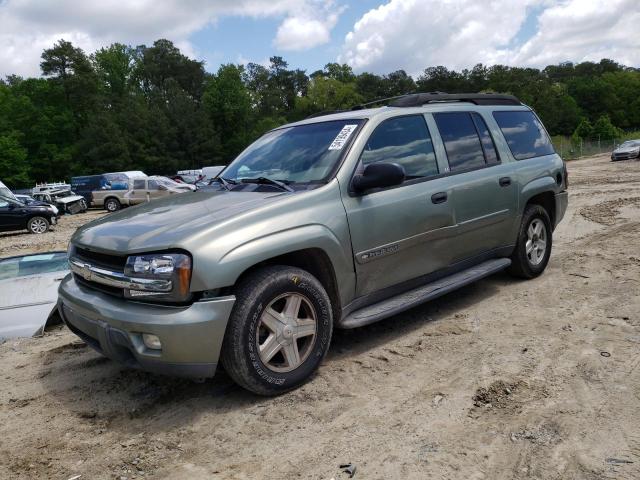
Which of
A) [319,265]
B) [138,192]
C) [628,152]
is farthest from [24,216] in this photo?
[628,152]

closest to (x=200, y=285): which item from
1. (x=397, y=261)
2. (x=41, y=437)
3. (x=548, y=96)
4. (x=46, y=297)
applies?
(x=41, y=437)

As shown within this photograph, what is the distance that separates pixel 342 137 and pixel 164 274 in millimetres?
1796

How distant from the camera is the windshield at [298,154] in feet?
12.8

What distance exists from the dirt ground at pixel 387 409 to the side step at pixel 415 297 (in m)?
0.35

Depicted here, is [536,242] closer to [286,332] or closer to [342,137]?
[342,137]

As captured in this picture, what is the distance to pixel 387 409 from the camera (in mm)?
3109

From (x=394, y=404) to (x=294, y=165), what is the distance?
6.36 feet

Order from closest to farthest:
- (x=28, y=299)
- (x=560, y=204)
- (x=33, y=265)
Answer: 1. (x=28, y=299)
2. (x=560, y=204)
3. (x=33, y=265)

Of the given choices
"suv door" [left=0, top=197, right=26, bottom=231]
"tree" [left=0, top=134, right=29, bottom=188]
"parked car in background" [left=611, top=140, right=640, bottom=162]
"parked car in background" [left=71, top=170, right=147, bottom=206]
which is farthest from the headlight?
"tree" [left=0, top=134, right=29, bottom=188]

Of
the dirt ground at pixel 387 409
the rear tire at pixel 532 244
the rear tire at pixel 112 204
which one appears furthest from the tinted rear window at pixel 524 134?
the rear tire at pixel 112 204

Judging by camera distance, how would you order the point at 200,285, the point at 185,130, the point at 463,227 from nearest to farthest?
the point at 200,285 → the point at 463,227 → the point at 185,130

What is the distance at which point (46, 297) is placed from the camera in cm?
536

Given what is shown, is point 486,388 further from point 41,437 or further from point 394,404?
point 41,437

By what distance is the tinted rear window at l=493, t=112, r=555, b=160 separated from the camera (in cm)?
538
